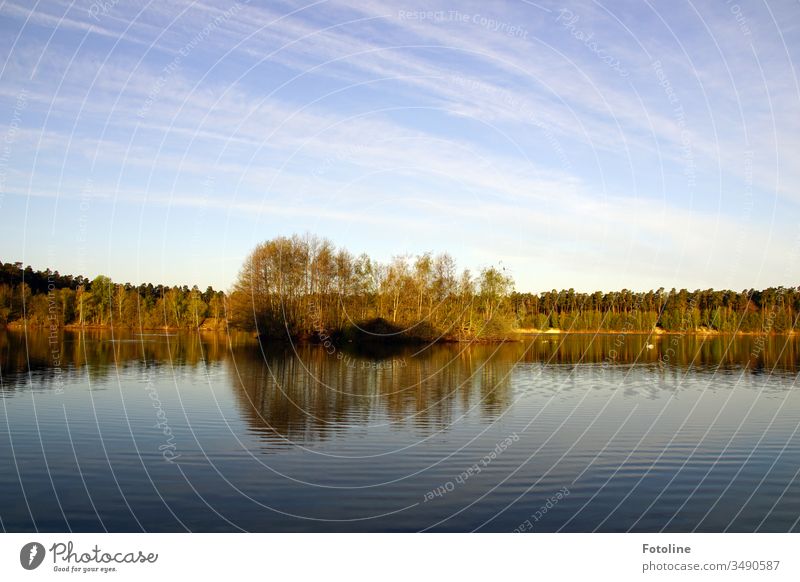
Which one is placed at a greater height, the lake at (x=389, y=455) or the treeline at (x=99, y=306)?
the treeline at (x=99, y=306)

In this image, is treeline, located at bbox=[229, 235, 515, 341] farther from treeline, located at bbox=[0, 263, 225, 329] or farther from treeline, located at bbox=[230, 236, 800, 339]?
treeline, located at bbox=[0, 263, 225, 329]

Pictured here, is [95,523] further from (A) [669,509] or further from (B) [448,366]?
(B) [448,366]

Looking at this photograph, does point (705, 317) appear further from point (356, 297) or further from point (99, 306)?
point (99, 306)

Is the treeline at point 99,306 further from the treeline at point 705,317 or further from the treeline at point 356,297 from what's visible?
the treeline at point 705,317

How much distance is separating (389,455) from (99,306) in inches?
5649

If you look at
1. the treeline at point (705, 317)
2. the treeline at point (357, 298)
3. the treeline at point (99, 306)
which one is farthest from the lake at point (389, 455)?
the treeline at point (705, 317)

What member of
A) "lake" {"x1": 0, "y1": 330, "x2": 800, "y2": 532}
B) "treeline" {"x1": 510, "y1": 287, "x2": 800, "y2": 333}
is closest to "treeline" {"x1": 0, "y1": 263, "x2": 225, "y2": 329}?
"treeline" {"x1": 510, "y1": 287, "x2": 800, "y2": 333}

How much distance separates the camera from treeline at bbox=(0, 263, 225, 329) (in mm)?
140250

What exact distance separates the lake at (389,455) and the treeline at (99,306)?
109 metres

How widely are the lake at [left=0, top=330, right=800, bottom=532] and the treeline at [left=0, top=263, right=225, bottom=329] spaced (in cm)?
10930

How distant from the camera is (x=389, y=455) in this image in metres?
21.0

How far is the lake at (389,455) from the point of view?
15.0 metres

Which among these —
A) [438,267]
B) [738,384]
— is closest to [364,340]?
[438,267]

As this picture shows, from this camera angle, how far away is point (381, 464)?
64.7 ft
